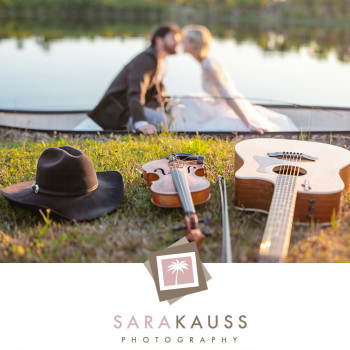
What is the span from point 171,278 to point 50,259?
0.54 m

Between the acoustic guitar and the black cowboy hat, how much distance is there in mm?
686

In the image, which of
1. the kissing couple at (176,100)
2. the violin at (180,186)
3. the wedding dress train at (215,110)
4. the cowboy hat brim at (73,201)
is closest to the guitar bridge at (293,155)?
the violin at (180,186)

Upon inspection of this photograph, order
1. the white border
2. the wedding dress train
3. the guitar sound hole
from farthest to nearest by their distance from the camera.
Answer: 1. the wedding dress train
2. the guitar sound hole
3. the white border

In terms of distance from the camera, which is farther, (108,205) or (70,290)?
(108,205)

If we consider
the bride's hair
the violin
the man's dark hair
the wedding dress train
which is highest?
the man's dark hair

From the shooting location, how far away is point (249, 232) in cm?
203

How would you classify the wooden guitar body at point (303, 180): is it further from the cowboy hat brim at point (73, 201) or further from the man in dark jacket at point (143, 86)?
the man in dark jacket at point (143, 86)

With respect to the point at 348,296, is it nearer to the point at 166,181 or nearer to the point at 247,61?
the point at 166,181

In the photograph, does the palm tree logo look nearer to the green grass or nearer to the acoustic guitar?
the green grass

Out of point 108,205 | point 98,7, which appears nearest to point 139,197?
point 108,205

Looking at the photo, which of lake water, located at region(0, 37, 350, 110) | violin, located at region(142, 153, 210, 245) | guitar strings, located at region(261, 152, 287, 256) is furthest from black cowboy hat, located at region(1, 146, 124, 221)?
lake water, located at region(0, 37, 350, 110)

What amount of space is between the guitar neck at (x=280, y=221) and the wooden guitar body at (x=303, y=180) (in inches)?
1.7

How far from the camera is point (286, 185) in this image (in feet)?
6.84

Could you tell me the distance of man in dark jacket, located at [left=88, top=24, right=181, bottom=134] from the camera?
4.34 meters
